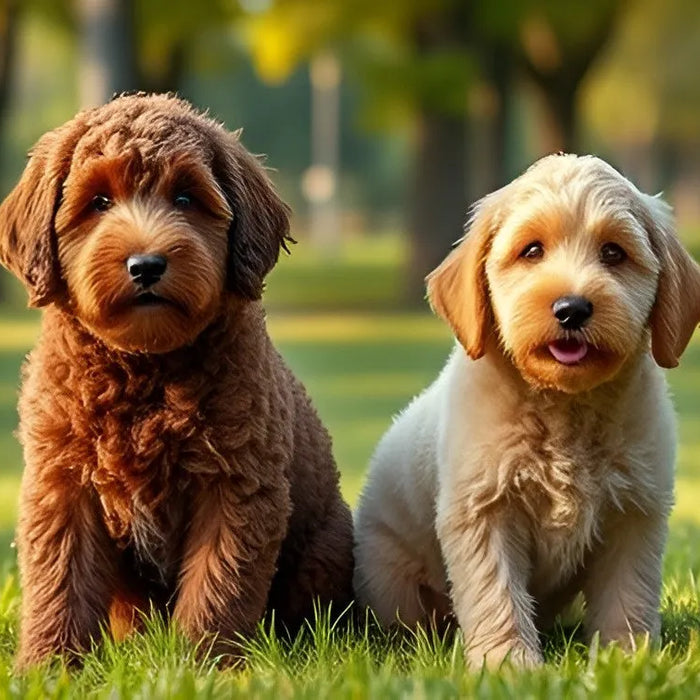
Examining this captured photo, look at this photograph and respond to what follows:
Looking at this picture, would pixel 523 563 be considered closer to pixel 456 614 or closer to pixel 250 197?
pixel 456 614

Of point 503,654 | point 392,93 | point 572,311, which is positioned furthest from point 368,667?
point 392,93

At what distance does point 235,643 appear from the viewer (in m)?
5.38

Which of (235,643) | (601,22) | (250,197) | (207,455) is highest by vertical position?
(601,22)

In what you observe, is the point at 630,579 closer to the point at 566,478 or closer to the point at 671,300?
the point at 566,478

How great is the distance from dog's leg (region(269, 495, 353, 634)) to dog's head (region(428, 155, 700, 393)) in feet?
3.79

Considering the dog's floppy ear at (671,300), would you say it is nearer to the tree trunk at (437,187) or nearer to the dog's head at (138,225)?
the dog's head at (138,225)

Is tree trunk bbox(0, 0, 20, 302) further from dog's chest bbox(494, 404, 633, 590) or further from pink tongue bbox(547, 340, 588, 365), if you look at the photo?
pink tongue bbox(547, 340, 588, 365)

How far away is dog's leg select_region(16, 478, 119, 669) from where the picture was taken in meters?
5.42

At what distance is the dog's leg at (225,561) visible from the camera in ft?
17.7

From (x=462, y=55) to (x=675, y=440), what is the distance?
24726 mm

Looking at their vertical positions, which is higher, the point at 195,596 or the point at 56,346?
the point at 56,346

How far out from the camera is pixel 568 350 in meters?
5.26

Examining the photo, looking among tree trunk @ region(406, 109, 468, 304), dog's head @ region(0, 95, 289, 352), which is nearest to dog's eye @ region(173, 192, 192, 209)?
dog's head @ region(0, 95, 289, 352)

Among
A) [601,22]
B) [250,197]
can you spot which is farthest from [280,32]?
[250,197]
